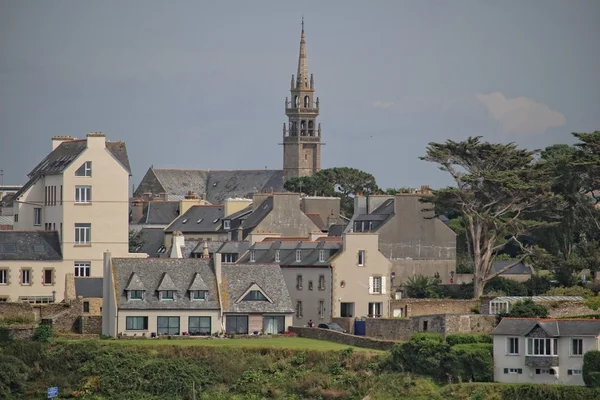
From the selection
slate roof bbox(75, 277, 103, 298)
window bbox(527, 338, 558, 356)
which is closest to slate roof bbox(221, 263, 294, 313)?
slate roof bbox(75, 277, 103, 298)

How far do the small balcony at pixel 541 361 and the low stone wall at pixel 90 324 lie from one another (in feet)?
65.4

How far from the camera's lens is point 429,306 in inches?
3031

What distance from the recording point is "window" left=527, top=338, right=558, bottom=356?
60.1 metres

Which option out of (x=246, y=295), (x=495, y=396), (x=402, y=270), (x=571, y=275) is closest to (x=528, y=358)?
(x=495, y=396)

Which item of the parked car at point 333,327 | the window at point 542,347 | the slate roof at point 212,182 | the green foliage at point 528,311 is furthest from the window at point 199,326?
the slate roof at point 212,182

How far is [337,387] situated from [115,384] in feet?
28.3

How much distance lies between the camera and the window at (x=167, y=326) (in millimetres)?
70562

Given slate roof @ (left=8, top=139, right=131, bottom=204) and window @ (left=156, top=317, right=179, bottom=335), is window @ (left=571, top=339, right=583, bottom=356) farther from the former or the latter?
slate roof @ (left=8, top=139, right=131, bottom=204)

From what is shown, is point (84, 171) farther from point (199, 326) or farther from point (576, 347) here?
point (576, 347)

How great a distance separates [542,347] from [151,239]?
5278 centimetres

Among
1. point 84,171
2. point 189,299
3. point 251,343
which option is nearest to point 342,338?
point 251,343

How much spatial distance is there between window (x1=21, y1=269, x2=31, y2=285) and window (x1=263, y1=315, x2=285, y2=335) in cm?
1249

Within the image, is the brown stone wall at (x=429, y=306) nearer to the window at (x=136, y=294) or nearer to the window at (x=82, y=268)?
the window at (x=136, y=294)

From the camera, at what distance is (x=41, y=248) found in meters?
79.2
